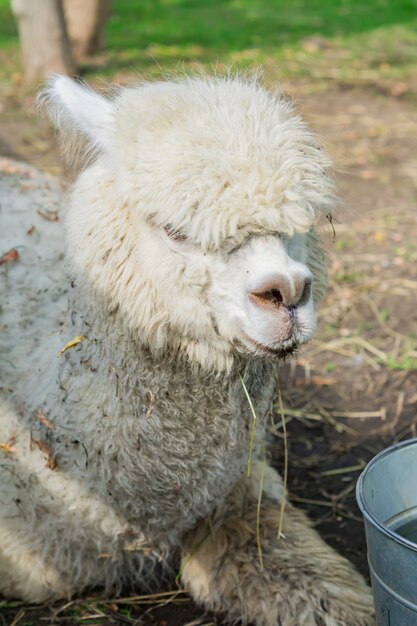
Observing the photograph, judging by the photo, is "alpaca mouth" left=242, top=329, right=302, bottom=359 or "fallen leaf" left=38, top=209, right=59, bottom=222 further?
"fallen leaf" left=38, top=209, right=59, bottom=222

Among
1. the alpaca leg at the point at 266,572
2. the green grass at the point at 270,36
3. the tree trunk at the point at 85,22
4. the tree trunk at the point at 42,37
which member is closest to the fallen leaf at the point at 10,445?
the alpaca leg at the point at 266,572

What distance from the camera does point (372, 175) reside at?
7.38 m

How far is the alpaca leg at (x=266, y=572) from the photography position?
315 centimetres

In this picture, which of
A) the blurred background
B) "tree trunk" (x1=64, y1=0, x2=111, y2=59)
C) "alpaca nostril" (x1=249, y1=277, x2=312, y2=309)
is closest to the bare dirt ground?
the blurred background

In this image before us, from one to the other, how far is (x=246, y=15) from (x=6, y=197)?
11576mm

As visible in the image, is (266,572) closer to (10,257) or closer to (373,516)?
(373,516)

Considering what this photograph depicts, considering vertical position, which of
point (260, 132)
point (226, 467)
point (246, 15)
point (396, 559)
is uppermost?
point (260, 132)

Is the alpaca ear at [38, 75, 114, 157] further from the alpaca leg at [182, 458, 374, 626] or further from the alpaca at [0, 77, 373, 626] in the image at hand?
the alpaca leg at [182, 458, 374, 626]

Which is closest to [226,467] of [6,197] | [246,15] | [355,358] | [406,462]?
[406,462]

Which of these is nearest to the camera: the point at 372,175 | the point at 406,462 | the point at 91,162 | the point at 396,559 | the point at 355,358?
the point at 396,559

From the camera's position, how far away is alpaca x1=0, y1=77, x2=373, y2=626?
250cm

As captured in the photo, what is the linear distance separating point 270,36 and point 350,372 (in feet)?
29.6

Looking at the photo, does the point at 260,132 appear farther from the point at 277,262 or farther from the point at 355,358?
the point at 355,358

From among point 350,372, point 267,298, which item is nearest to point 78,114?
point 267,298
